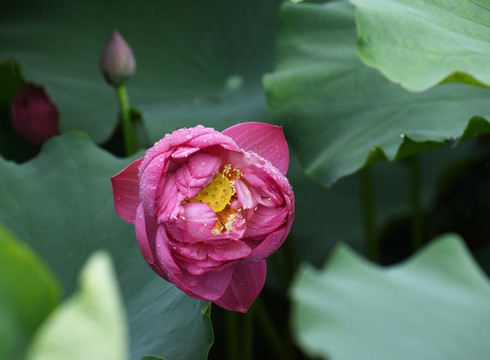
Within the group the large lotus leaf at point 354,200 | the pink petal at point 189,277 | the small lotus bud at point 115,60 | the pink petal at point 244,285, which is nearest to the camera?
the pink petal at point 189,277

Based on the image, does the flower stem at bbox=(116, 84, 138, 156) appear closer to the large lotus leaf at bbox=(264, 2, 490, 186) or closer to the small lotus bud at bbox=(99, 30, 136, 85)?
the small lotus bud at bbox=(99, 30, 136, 85)

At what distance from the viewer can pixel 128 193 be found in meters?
0.90

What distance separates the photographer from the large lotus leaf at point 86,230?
0.89 meters

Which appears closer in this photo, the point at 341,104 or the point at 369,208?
the point at 341,104

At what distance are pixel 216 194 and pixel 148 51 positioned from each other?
0.95 m

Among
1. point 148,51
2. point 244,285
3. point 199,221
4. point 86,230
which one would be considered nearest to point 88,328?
point 199,221

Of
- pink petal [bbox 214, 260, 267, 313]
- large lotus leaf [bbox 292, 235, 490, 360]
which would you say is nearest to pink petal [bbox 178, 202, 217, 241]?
pink petal [bbox 214, 260, 267, 313]

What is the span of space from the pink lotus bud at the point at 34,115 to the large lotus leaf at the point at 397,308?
1023 millimetres

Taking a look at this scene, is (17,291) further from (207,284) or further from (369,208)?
(369,208)

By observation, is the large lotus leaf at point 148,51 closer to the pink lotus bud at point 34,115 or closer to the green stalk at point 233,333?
the pink lotus bud at point 34,115

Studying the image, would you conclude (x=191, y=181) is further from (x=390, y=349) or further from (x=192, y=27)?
(x=192, y=27)

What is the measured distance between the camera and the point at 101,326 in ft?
1.26

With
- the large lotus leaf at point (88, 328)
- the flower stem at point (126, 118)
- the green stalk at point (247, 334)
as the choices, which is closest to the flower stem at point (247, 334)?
the green stalk at point (247, 334)

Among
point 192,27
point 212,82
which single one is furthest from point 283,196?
point 192,27
